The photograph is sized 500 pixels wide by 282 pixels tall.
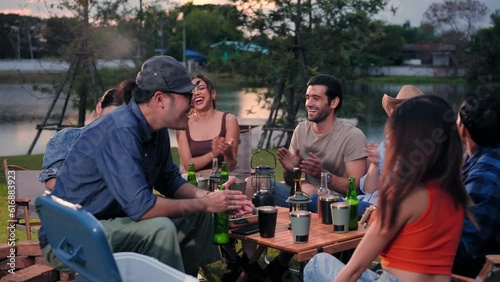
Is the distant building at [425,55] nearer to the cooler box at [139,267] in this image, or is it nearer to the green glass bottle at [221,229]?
the green glass bottle at [221,229]

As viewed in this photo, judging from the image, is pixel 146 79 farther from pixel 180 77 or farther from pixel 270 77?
pixel 270 77

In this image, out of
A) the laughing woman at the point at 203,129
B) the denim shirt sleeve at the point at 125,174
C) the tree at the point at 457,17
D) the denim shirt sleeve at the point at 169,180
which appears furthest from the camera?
the tree at the point at 457,17

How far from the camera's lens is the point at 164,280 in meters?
2.35

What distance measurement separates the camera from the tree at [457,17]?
10641 millimetres

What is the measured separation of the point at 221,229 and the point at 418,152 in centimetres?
132

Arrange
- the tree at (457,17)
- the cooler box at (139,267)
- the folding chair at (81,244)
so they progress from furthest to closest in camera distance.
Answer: the tree at (457,17) < the cooler box at (139,267) < the folding chair at (81,244)

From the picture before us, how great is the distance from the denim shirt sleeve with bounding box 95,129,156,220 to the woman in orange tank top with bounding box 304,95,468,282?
3.05ft

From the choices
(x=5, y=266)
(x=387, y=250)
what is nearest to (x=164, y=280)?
(x=387, y=250)

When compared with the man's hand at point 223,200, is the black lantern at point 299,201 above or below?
below

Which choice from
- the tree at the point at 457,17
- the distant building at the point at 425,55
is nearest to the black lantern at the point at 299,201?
the tree at the point at 457,17

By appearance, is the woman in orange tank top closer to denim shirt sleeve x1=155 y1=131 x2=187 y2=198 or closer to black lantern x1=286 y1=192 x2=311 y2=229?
black lantern x1=286 y1=192 x2=311 y2=229

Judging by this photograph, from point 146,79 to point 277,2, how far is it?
33.3 feet

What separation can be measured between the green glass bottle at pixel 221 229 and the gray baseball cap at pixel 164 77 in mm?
641

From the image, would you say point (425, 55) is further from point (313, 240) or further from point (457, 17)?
point (313, 240)
